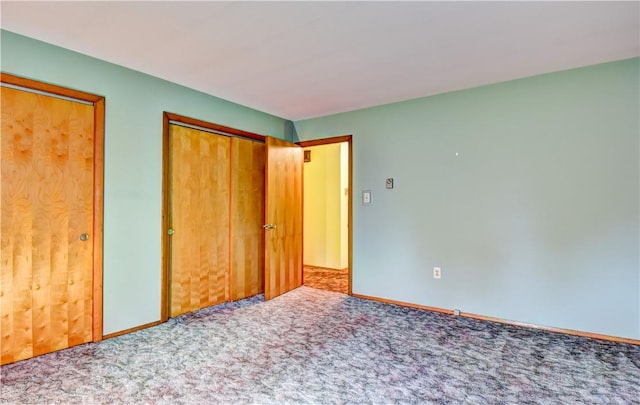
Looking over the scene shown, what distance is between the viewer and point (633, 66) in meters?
2.60

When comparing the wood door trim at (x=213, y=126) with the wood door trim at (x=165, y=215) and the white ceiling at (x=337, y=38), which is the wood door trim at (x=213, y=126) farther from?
the white ceiling at (x=337, y=38)

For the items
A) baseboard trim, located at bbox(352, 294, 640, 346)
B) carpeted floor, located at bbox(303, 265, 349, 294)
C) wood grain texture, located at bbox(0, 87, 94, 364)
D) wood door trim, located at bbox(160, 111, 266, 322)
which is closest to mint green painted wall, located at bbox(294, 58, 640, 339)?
baseboard trim, located at bbox(352, 294, 640, 346)

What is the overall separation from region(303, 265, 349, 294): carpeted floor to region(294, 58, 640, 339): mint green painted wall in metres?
0.53

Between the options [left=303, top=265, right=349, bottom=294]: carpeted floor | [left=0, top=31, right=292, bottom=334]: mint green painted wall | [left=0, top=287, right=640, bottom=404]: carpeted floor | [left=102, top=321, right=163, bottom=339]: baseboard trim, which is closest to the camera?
[left=0, top=287, right=640, bottom=404]: carpeted floor

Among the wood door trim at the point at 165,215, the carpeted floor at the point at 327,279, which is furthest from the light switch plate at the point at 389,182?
the wood door trim at the point at 165,215

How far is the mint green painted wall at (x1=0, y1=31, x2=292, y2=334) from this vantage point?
2.57 m

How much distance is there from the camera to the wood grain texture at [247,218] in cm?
384

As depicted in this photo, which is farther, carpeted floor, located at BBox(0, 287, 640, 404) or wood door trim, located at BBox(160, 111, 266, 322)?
wood door trim, located at BBox(160, 111, 266, 322)

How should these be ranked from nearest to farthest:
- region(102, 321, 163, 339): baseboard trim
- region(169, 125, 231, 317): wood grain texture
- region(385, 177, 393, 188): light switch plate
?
1. region(102, 321, 163, 339): baseboard trim
2. region(169, 125, 231, 317): wood grain texture
3. region(385, 177, 393, 188): light switch plate

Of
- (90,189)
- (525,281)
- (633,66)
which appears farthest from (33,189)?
(633,66)

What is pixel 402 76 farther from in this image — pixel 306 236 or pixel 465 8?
pixel 306 236

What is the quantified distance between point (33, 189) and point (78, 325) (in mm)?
1079

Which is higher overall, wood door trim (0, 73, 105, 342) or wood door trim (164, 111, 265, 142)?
wood door trim (164, 111, 265, 142)

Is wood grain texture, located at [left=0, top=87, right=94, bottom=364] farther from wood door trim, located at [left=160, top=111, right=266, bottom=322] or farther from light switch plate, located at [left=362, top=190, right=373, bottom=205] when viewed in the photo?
light switch plate, located at [left=362, top=190, right=373, bottom=205]
